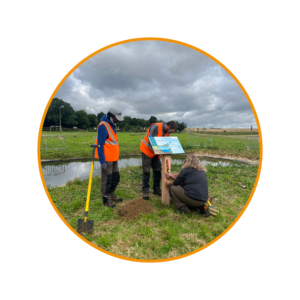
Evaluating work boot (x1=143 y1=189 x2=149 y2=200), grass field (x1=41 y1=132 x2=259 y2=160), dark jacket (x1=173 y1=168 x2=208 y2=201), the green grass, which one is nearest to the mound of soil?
the green grass

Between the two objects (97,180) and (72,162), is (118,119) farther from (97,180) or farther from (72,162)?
(72,162)

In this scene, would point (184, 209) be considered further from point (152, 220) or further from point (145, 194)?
point (145, 194)

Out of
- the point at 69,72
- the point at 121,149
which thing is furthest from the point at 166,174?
the point at 121,149

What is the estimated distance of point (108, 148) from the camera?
3705 mm

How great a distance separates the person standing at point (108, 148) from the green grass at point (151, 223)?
447 mm

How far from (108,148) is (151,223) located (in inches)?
67.2

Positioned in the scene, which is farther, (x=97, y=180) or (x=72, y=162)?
(x=72, y=162)

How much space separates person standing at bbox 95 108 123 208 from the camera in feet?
11.8

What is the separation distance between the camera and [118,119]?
12.2ft

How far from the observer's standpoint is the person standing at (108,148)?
3.60 meters

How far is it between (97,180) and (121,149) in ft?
19.1

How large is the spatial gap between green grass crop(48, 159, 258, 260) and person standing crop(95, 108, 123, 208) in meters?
0.45

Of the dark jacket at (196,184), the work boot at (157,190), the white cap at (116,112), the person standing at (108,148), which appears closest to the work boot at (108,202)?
the person standing at (108,148)

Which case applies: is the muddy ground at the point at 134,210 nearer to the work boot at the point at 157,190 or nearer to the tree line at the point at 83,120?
the work boot at the point at 157,190
